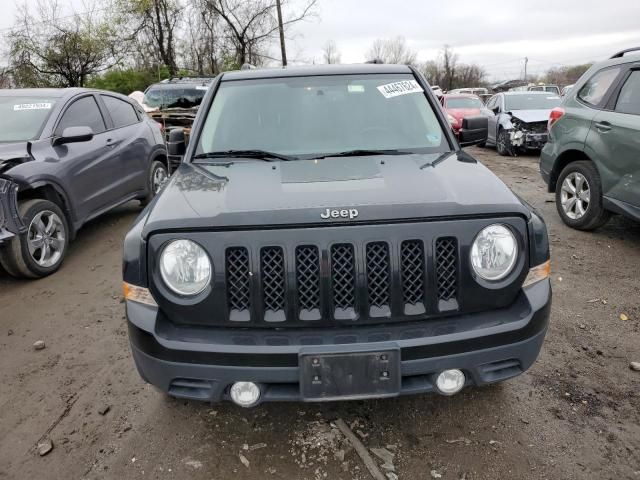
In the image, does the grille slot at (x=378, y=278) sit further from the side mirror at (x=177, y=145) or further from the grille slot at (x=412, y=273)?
the side mirror at (x=177, y=145)

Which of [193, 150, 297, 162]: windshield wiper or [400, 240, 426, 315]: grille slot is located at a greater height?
[193, 150, 297, 162]: windshield wiper

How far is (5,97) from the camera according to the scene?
5.34 metres

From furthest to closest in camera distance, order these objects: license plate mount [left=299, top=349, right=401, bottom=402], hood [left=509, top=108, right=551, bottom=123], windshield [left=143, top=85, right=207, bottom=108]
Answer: windshield [left=143, top=85, right=207, bottom=108]
hood [left=509, top=108, right=551, bottom=123]
license plate mount [left=299, top=349, right=401, bottom=402]

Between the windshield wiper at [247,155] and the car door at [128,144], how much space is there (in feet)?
11.0

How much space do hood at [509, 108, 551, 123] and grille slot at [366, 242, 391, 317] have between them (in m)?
10.6

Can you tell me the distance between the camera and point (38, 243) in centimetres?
458

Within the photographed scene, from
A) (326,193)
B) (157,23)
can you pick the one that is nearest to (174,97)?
(326,193)

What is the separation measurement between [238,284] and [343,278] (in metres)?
0.43

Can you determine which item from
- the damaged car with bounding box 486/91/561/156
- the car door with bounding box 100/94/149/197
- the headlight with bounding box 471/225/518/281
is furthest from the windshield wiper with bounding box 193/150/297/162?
the damaged car with bounding box 486/91/561/156

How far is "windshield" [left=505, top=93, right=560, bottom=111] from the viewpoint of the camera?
11.8 meters

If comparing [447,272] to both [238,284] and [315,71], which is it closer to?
[238,284]

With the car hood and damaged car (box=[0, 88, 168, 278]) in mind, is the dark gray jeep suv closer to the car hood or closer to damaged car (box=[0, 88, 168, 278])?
the car hood

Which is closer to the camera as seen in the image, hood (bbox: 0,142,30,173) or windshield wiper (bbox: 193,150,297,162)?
windshield wiper (bbox: 193,150,297,162)

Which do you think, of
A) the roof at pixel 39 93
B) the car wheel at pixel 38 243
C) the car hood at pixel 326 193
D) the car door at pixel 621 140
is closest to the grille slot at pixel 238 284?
the car hood at pixel 326 193
